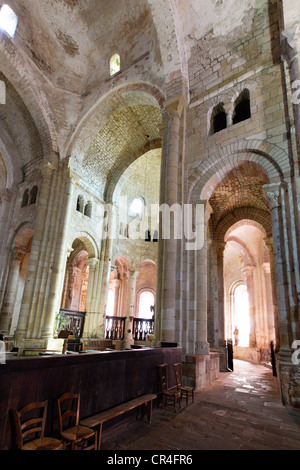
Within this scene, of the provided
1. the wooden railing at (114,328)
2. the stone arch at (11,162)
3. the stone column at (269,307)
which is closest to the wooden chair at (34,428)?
the wooden railing at (114,328)

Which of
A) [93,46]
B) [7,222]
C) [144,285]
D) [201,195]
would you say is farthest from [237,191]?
[144,285]

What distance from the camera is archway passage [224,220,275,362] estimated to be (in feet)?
50.0

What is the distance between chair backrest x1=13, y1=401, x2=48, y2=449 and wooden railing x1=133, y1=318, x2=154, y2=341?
13232mm

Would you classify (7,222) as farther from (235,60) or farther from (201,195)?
(235,60)

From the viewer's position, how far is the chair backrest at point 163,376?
200 inches

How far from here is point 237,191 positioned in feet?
38.3

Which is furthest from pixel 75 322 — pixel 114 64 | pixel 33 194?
pixel 114 64

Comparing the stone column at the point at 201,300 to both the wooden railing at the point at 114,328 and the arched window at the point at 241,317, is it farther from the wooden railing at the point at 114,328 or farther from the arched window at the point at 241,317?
the arched window at the point at 241,317

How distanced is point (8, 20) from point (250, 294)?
19.2m

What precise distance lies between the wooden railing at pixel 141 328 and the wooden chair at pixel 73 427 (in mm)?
12810

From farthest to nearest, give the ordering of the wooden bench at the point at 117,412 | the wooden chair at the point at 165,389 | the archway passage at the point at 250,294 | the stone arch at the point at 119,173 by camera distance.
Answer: the stone arch at the point at 119,173
the archway passage at the point at 250,294
the wooden chair at the point at 165,389
the wooden bench at the point at 117,412

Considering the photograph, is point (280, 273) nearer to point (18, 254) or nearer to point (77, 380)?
point (77, 380)

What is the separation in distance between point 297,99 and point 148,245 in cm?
1354

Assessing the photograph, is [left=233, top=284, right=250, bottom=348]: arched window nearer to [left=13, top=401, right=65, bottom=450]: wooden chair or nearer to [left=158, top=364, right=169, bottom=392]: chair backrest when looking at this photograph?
[left=158, top=364, right=169, bottom=392]: chair backrest
